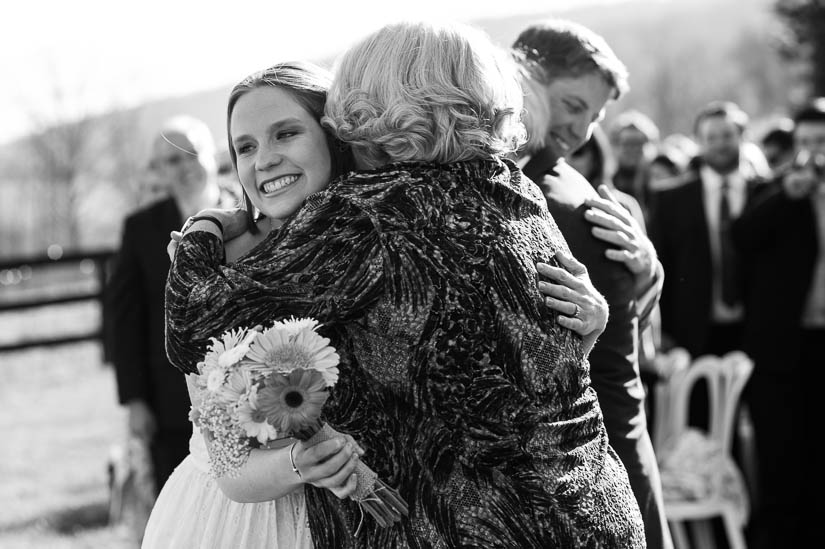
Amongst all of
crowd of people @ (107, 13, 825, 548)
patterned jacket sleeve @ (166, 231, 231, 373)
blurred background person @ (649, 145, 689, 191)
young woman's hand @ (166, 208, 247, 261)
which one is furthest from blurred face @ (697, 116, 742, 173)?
patterned jacket sleeve @ (166, 231, 231, 373)

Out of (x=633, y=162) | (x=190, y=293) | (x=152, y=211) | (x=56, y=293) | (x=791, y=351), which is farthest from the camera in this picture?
(x=56, y=293)

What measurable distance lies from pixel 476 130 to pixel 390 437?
63 cm

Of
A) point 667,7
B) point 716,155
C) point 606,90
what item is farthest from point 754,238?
point 667,7

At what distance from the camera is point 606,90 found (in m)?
3.15

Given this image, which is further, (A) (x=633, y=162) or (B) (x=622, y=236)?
(A) (x=633, y=162)

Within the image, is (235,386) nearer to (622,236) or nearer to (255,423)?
(255,423)

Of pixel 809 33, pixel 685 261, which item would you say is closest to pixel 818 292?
pixel 685 261

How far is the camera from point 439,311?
199 cm

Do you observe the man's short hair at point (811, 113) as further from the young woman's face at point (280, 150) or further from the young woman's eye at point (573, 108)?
the young woman's face at point (280, 150)

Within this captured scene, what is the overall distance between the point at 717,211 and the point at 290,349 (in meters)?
5.88

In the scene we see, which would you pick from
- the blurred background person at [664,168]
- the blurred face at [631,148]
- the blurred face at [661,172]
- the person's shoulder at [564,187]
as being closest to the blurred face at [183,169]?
the person's shoulder at [564,187]

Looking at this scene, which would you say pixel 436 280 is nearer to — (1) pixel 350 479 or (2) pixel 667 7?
(1) pixel 350 479

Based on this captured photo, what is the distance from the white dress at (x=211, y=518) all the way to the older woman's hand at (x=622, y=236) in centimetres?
100

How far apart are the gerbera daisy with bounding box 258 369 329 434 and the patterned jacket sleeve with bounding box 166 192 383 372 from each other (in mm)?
115
